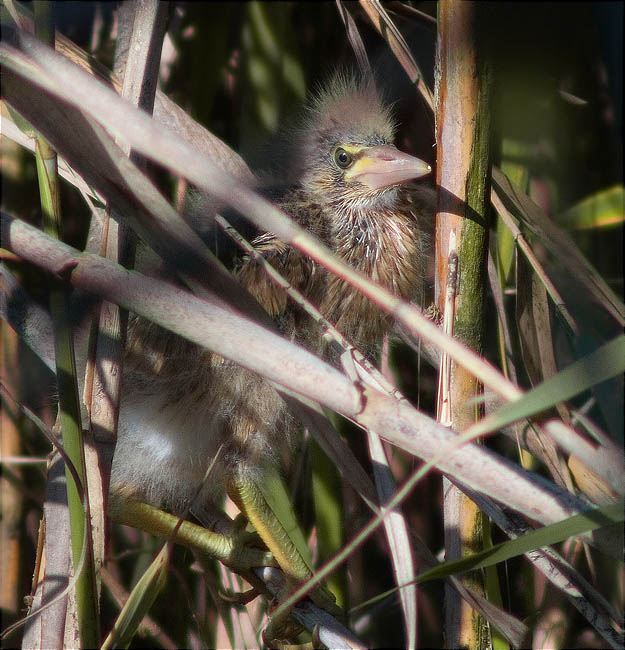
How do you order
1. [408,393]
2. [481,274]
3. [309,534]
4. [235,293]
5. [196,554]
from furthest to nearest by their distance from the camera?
[408,393] → [309,534] → [196,554] → [481,274] → [235,293]

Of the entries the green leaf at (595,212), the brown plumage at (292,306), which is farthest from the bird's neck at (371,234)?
the green leaf at (595,212)

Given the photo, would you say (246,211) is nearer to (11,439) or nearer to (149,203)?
(149,203)

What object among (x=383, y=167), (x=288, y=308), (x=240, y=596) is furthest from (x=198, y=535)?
(x=383, y=167)

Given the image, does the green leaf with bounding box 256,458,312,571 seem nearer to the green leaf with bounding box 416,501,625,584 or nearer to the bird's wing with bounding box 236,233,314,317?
the bird's wing with bounding box 236,233,314,317

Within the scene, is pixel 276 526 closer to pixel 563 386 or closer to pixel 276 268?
pixel 276 268

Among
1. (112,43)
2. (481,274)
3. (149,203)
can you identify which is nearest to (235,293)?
(149,203)
